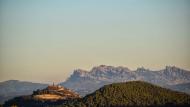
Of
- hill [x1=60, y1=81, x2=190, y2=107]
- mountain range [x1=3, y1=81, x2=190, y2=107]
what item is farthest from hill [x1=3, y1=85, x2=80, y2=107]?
hill [x1=60, y1=81, x2=190, y2=107]

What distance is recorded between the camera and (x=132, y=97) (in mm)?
73812

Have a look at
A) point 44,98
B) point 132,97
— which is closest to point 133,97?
point 132,97

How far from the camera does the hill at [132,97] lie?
72.2 metres

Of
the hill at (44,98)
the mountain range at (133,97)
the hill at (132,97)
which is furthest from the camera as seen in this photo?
the hill at (44,98)

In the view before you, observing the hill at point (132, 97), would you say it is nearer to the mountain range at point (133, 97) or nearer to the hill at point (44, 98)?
the mountain range at point (133, 97)

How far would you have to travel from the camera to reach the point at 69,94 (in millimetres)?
98312

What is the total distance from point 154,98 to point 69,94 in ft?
90.4

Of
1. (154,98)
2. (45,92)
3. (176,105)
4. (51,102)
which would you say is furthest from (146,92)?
(45,92)

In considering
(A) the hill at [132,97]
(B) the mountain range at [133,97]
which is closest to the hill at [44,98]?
(B) the mountain range at [133,97]

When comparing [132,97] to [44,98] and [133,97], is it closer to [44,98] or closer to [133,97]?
[133,97]

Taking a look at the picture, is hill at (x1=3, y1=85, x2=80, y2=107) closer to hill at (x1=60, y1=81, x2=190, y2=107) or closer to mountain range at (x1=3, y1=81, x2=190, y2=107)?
mountain range at (x1=3, y1=81, x2=190, y2=107)

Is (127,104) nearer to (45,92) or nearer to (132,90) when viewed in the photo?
(132,90)

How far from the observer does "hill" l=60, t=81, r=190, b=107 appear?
7219 centimetres

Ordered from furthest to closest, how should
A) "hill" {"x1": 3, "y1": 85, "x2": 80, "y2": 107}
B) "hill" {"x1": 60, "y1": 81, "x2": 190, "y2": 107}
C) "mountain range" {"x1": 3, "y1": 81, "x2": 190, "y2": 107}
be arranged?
"hill" {"x1": 3, "y1": 85, "x2": 80, "y2": 107} < "hill" {"x1": 60, "y1": 81, "x2": 190, "y2": 107} < "mountain range" {"x1": 3, "y1": 81, "x2": 190, "y2": 107}
